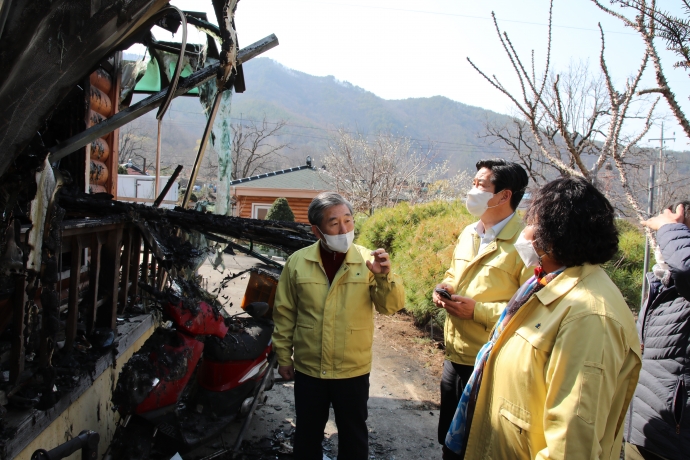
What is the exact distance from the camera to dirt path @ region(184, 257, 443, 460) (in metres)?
3.55

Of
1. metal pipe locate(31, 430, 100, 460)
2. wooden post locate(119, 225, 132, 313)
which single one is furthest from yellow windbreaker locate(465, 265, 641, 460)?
wooden post locate(119, 225, 132, 313)

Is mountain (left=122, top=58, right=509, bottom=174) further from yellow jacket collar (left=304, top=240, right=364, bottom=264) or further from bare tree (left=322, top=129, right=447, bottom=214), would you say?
yellow jacket collar (left=304, top=240, right=364, bottom=264)

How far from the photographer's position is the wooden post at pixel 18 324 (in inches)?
76.8

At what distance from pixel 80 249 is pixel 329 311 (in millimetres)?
1475

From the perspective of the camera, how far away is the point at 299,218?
25.5m

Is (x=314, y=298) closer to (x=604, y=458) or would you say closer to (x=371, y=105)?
(x=604, y=458)

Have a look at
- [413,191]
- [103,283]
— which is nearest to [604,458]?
[103,283]

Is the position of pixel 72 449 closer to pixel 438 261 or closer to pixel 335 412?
pixel 335 412

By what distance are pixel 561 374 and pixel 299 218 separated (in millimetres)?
24301

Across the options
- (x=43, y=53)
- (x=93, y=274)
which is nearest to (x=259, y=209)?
(x=93, y=274)

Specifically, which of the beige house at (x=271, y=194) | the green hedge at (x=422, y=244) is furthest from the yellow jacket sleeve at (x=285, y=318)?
the beige house at (x=271, y=194)

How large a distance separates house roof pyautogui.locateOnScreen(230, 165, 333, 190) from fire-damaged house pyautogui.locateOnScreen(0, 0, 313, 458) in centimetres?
2193

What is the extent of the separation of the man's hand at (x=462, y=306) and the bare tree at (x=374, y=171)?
17219 millimetres

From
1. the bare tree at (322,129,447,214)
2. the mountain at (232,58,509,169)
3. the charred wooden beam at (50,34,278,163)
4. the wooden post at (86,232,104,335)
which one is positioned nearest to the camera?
the wooden post at (86,232,104,335)
